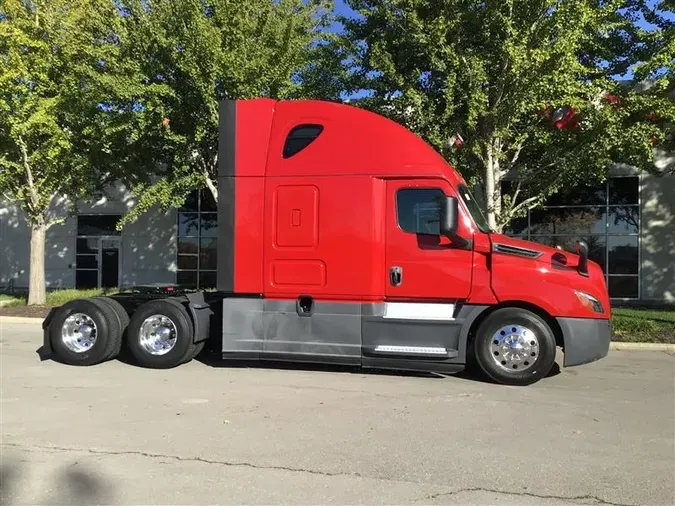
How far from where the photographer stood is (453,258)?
6828 millimetres

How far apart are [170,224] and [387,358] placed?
1544 centimetres

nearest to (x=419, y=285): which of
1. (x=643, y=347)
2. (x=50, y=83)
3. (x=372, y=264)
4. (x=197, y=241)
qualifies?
(x=372, y=264)

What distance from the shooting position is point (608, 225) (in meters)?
17.4

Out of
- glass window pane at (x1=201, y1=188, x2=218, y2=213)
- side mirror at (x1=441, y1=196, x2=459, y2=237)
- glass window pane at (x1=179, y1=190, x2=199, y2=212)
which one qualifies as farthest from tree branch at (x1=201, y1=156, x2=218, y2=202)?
side mirror at (x1=441, y1=196, x2=459, y2=237)

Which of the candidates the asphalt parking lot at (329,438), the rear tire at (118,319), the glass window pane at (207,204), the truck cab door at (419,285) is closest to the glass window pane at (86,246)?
the glass window pane at (207,204)

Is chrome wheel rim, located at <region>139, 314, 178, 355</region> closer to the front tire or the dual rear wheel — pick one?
the dual rear wheel

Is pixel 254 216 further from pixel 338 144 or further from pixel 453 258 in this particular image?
pixel 453 258

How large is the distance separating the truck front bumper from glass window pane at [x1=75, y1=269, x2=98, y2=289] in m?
19.1

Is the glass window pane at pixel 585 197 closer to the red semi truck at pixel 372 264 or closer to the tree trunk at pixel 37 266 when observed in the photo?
the red semi truck at pixel 372 264

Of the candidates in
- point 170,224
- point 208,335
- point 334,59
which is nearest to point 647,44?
point 334,59

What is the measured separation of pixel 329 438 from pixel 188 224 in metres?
16.6

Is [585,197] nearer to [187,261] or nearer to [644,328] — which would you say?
[644,328]

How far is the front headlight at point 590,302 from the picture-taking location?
6.62m

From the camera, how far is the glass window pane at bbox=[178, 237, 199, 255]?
66.5 ft
